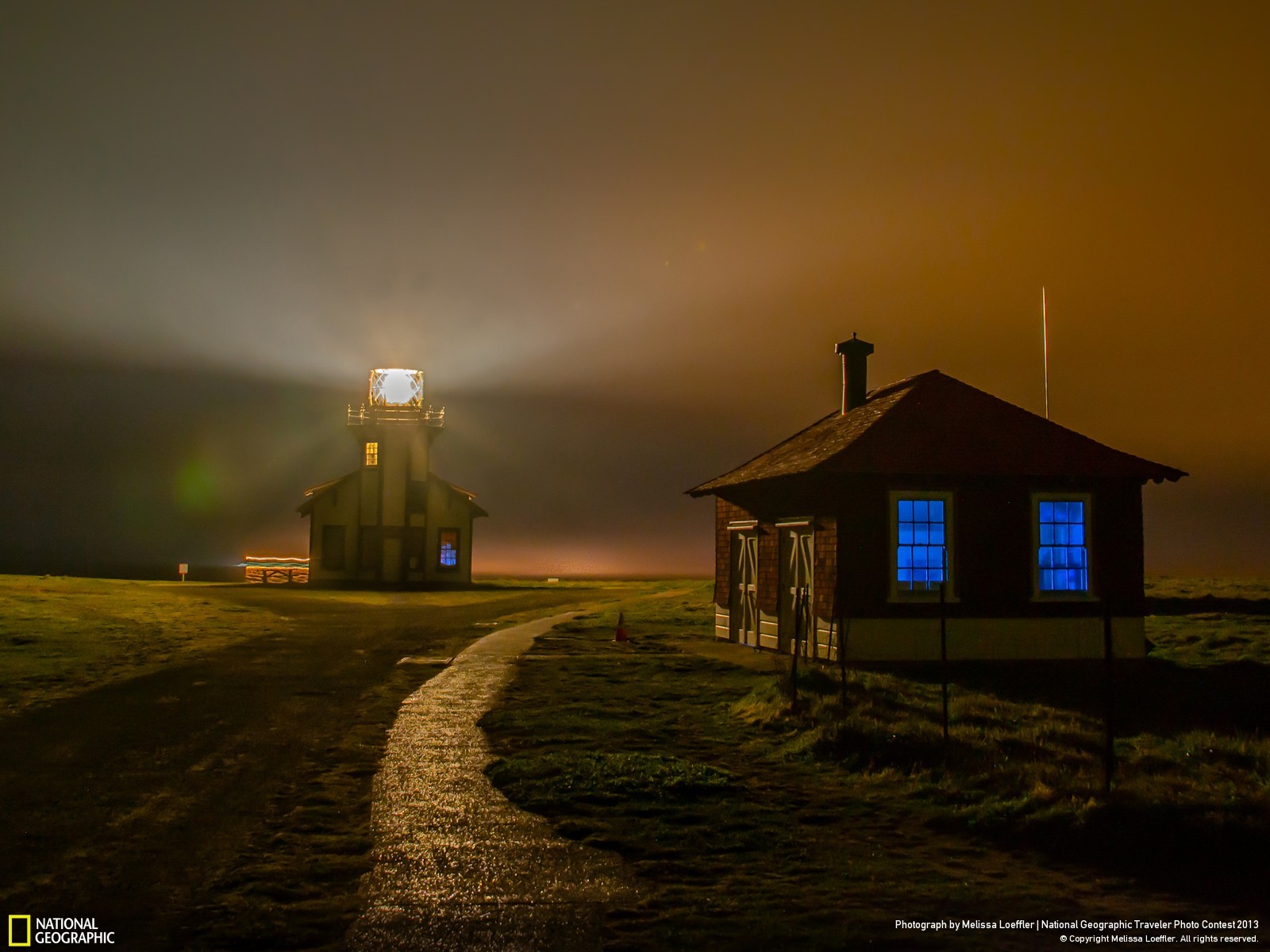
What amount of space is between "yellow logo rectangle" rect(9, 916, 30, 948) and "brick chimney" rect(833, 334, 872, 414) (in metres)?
18.9

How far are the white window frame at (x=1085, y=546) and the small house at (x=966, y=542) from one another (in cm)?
2

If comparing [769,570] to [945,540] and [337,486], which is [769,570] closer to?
[945,540]

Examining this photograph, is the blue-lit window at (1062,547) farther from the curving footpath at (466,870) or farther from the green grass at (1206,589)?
the green grass at (1206,589)

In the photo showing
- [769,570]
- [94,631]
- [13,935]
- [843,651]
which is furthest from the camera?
[94,631]

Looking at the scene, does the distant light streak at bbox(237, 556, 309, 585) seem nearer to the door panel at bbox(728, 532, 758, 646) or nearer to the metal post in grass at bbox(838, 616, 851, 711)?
the door panel at bbox(728, 532, 758, 646)

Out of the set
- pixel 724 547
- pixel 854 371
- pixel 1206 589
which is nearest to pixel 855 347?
pixel 854 371

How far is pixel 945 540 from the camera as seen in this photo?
17.5 m

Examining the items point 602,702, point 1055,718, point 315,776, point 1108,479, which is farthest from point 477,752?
point 1108,479

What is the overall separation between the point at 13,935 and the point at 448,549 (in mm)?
47876

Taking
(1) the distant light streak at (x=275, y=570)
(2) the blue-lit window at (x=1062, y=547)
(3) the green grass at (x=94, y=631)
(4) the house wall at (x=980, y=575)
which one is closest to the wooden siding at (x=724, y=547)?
(4) the house wall at (x=980, y=575)

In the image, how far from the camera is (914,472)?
17.1 metres

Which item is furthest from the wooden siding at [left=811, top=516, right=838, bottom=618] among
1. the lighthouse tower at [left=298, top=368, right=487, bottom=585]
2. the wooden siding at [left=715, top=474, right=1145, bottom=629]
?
the lighthouse tower at [left=298, top=368, right=487, bottom=585]

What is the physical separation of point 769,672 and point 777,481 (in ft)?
14.5

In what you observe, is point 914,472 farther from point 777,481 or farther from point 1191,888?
point 1191,888
